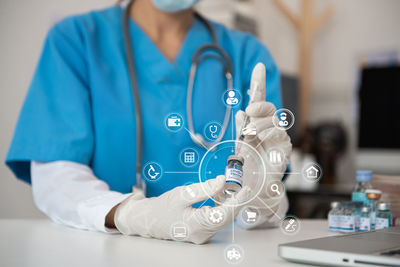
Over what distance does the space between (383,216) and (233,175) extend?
12.8 inches

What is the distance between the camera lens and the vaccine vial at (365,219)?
0.71 meters

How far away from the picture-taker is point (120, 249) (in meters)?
0.56

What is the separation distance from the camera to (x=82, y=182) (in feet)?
2.58

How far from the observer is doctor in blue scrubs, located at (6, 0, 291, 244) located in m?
0.68

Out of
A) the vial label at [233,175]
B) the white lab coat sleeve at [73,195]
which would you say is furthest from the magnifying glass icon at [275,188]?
the white lab coat sleeve at [73,195]

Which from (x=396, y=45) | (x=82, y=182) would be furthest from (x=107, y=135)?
(x=396, y=45)

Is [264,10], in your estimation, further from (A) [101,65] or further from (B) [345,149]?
(A) [101,65]

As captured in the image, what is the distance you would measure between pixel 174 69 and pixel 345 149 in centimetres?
242

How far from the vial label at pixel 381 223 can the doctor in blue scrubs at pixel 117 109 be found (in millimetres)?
151

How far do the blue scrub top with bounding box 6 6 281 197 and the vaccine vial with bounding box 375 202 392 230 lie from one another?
244 millimetres

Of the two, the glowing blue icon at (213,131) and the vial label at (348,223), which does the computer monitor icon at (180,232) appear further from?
the vial label at (348,223)
